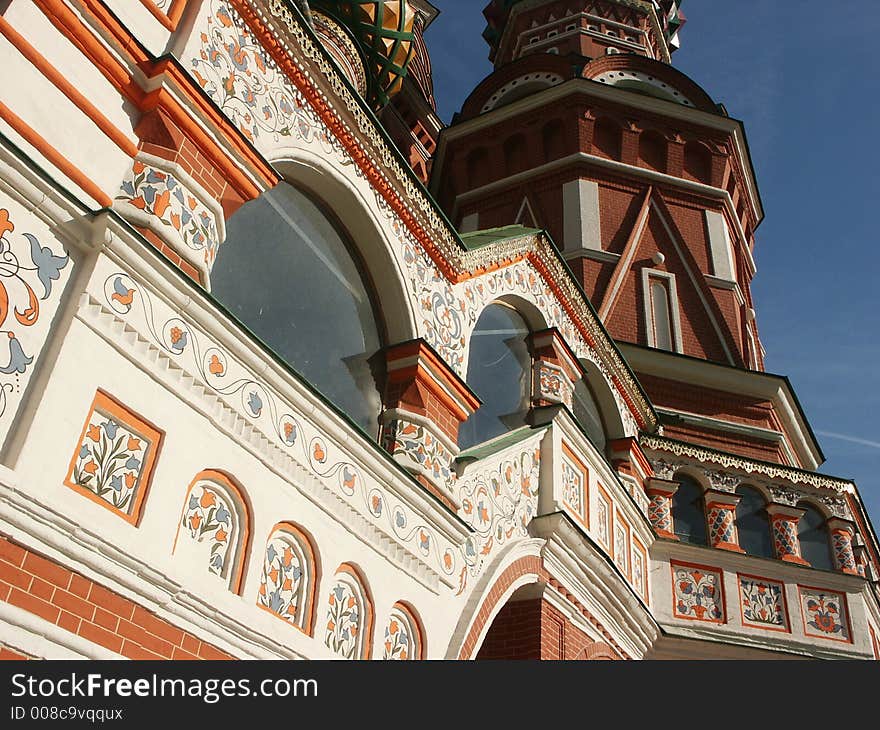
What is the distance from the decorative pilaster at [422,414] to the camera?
600 cm

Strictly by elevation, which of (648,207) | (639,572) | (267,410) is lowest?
(267,410)

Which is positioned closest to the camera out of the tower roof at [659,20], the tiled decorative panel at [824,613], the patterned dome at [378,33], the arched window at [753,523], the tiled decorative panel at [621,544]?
the tiled decorative panel at [621,544]

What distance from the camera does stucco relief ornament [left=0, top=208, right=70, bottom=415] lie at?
350 cm

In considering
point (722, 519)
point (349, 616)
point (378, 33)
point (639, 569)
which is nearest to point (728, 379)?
point (722, 519)

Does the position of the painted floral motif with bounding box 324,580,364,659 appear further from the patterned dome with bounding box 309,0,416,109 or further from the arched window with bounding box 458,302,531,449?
the patterned dome with bounding box 309,0,416,109

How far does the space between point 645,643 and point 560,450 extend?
7.08 ft

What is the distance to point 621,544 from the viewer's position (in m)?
8.62

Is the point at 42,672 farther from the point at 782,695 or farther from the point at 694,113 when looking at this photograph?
the point at 694,113

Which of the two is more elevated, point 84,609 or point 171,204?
point 171,204

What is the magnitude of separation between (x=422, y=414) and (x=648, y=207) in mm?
10843

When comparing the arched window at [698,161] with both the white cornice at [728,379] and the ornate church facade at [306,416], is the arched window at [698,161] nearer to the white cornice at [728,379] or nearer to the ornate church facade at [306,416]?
the white cornice at [728,379]

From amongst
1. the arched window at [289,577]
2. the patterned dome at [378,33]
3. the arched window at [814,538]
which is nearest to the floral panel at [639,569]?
the arched window at [814,538]

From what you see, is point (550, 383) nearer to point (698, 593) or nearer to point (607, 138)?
point (698, 593)

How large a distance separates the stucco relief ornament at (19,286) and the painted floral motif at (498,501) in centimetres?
319
